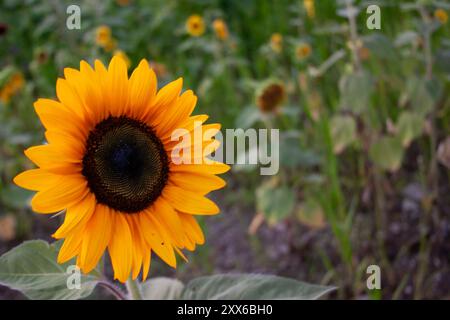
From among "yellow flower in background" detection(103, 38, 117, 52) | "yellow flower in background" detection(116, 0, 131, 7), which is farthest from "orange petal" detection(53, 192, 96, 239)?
"yellow flower in background" detection(116, 0, 131, 7)

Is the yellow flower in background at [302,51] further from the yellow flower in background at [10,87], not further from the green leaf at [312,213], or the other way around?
the yellow flower in background at [10,87]

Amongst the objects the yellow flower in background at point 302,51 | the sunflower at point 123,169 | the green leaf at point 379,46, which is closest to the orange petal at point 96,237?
the sunflower at point 123,169

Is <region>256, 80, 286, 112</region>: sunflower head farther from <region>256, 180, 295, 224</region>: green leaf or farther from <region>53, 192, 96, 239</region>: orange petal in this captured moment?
<region>53, 192, 96, 239</region>: orange petal

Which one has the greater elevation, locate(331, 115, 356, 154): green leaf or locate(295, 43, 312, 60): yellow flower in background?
locate(295, 43, 312, 60): yellow flower in background

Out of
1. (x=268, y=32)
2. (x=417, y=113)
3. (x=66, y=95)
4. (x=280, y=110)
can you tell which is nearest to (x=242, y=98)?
(x=268, y=32)

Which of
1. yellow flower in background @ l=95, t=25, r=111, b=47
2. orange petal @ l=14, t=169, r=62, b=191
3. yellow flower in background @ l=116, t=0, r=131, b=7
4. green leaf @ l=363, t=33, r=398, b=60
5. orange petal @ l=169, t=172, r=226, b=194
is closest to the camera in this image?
orange petal @ l=14, t=169, r=62, b=191

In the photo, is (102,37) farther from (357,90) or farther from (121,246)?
(121,246)
